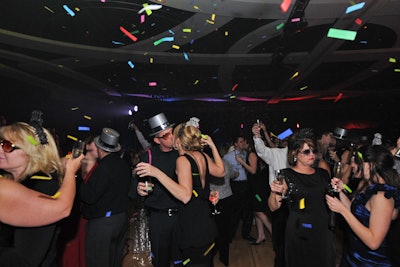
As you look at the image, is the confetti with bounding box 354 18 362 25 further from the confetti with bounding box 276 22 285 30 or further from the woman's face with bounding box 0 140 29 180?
the woman's face with bounding box 0 140 29 180

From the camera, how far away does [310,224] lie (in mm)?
2377

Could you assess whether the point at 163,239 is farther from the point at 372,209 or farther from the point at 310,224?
the point at 372,209

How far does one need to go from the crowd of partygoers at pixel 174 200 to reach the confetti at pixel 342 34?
4.99 metres

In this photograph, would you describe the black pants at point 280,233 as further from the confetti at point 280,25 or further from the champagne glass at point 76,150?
the confetti at point 280,25

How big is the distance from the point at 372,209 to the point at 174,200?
1488mm

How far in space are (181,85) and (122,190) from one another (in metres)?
11.0

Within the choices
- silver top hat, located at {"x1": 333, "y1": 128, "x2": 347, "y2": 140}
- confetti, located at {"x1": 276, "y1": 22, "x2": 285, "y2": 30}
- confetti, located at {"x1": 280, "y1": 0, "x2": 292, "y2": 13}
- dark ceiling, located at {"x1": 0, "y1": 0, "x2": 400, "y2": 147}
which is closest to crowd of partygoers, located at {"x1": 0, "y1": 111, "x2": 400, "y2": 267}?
silver top hat, located at {"x1": 333, "y1": 128, "x2": 347, "y2": 140}

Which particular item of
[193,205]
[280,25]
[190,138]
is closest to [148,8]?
[280,25]

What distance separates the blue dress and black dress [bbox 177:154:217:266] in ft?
3.21

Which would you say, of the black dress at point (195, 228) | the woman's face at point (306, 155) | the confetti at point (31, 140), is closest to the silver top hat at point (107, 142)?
the black dress at point (195, 228)

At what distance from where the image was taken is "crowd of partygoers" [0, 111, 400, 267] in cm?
156

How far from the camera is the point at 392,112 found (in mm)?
14766

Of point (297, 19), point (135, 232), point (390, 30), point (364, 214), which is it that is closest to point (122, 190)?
point (364, 214)

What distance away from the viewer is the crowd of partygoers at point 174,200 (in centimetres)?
156
